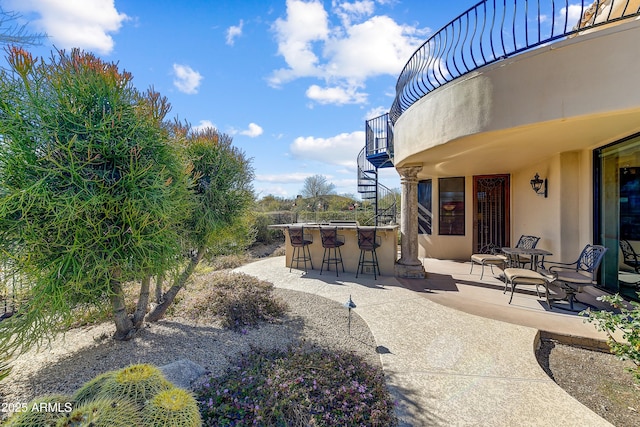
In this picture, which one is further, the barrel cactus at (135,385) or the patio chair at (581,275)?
the patio chair at (581,275)

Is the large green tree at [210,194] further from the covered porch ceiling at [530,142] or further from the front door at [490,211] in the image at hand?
the front door at [490,211]

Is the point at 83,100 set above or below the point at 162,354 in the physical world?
above

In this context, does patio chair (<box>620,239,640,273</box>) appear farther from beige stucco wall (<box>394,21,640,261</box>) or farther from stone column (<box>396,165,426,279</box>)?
stone column (<box>396,165,426,279</box>)

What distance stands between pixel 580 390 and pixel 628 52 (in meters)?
3.51

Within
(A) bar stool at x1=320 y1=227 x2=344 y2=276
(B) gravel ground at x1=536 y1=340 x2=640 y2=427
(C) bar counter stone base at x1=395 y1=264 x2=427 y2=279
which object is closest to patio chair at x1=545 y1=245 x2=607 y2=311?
(B) gravel ground at x1=536 y1=340 x2=640 y2=427

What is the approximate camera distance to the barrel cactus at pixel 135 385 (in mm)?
1342

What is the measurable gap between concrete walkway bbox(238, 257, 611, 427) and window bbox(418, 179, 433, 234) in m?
4.04

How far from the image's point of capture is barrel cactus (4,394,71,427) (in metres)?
1.12

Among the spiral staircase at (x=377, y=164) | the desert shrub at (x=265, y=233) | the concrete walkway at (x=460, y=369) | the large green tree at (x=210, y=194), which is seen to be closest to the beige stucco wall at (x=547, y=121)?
the concrete walkway at (x=460, y=369)

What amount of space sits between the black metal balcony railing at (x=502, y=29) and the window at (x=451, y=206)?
393cm

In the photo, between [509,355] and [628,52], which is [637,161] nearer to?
[628,52]

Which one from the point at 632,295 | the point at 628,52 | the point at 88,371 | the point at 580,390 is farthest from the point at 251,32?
the point at 632,295

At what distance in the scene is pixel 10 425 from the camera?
1.11 m

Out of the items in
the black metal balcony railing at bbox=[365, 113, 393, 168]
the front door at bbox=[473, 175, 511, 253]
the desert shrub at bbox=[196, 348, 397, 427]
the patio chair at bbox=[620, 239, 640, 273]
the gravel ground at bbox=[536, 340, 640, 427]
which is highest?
→ the black metal balcony railing at bbox=[365, 113, 393, 168]
